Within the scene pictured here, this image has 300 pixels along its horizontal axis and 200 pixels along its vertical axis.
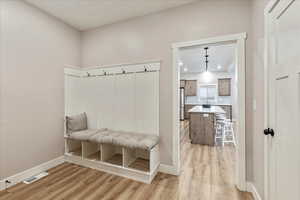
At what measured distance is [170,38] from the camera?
2.43m

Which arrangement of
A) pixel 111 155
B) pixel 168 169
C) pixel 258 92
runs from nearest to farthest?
1. pixel 258 92
2. pixel 168 169
3. pixel 111 155

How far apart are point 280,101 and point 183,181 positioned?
5.65 feet

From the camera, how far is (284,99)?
115 cm

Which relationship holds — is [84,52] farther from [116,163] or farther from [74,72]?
[116,163]

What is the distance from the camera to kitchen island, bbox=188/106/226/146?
394cm

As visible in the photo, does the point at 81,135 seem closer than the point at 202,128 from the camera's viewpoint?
Yes

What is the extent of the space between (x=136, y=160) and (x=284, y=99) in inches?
92.6

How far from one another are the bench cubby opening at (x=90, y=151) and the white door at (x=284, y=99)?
2585 millimetres

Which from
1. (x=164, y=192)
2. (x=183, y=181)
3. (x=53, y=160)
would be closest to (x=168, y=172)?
(x=183, y=181)

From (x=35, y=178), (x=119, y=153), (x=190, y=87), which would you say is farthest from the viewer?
(x=190, y=87)

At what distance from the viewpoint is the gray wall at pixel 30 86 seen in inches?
81.2

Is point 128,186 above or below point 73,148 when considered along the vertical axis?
below

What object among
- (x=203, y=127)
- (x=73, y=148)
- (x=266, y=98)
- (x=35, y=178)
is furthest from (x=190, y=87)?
(x=35, y=178)

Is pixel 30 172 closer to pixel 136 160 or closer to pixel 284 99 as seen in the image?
pixel 136 160
